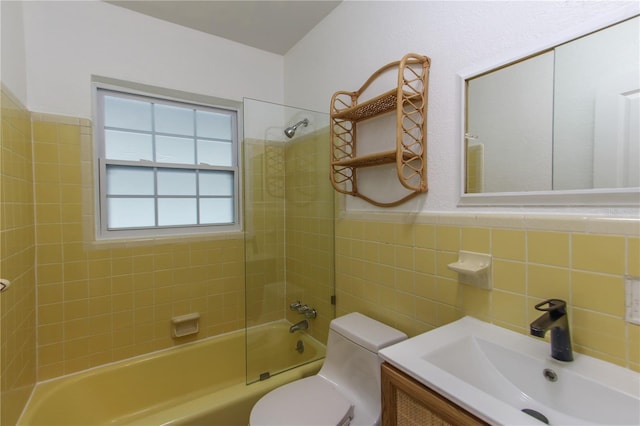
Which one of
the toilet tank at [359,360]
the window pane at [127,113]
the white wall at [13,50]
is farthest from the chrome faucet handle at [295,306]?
the white wall at [13,50]

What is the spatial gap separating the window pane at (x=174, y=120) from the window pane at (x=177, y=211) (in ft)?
1.70

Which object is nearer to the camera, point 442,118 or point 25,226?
point 442,118

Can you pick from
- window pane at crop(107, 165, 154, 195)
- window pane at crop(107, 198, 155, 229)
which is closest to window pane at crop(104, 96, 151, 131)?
window pane at crop(107, 165, 154, 195)

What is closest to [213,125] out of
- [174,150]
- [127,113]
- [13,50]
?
[174,150]

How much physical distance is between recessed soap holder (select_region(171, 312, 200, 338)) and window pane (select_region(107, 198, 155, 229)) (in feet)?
2.32

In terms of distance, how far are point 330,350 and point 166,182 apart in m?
1.65

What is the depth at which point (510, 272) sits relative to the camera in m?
1.00

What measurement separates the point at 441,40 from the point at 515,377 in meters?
1.30

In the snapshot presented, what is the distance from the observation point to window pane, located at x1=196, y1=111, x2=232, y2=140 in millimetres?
2244


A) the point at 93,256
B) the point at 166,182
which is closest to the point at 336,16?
the point at 166,182

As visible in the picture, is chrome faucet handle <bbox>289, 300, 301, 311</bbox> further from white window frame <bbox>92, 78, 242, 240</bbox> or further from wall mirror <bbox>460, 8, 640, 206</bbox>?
wall mirror <bbox>460, 8, 640, 206</bbox>

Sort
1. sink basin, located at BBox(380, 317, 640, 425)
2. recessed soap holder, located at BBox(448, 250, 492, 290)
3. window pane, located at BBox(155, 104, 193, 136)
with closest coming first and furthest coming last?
sink basin, located at BBox(380, 317, 640, 425), recessed soap holder, located at BBox(448, 250, 492, 290), window pane, located at BBox(155, 104, 193, 136)

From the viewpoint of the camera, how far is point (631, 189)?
29.5 inches

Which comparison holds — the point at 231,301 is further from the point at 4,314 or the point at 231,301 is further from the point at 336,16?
the point at 336,16
